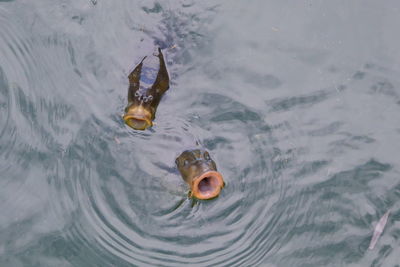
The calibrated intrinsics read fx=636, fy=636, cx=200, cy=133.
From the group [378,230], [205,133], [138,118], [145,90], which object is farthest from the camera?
[205,133]

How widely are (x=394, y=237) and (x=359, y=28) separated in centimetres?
219

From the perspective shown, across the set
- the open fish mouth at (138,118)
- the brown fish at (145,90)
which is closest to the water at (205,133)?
the brown fish at (145,90)

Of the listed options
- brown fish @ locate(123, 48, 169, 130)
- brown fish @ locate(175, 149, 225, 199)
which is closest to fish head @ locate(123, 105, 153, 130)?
brown fish @ locate(123, 48, 169, 130)

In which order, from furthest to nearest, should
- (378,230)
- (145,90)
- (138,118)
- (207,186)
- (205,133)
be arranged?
(205,133)
(378,230)
(145,90)
(138,118)
(207,186)

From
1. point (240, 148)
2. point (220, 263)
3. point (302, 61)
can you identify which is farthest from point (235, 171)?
point (302, 61)

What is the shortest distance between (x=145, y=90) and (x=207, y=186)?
1.07m

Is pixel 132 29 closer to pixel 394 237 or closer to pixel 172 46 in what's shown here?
pixel 172 46

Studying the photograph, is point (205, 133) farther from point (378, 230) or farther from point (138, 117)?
point (378, 230)

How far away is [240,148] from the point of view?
6.22 metres

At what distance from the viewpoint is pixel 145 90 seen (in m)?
5.80

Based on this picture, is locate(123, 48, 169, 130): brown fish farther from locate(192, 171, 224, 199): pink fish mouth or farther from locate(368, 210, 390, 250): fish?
locate(368, 210, 390, 250): fish

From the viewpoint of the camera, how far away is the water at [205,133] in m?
5.94

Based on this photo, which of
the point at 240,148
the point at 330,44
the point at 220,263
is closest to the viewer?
the point at 220,263

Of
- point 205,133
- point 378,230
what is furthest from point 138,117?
point 378,230
